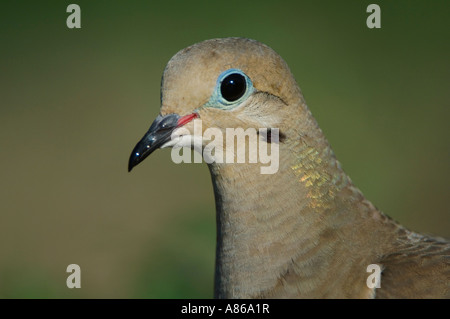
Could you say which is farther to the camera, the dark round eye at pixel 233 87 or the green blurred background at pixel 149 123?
the green blurred background at pixel 149 123

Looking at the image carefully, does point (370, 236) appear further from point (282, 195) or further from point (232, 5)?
point (232, 5)

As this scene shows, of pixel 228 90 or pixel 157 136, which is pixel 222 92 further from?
pixel 157 136

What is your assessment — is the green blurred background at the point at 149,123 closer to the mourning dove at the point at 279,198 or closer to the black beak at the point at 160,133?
the mourning dove at the point at 279,198

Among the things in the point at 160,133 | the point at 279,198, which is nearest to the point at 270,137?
the point at 279,198

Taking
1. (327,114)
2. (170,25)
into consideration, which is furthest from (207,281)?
(170,25)

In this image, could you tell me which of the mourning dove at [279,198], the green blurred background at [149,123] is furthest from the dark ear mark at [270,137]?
the green blurred background at [149,123]

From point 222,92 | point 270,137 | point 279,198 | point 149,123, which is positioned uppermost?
point 149,123

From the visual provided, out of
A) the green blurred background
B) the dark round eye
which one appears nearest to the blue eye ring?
the dark round eye

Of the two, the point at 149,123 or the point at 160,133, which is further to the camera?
the point at 149,123
